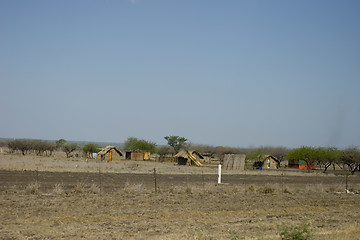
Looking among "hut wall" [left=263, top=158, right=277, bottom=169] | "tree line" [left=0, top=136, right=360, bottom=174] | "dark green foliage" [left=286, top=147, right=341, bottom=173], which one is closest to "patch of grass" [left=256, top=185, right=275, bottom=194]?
"tree line" [left=0, top=136, right=360, bottom=174]

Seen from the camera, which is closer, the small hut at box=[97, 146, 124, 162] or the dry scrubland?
the dry scrubland

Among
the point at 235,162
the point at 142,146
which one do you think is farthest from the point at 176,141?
the point at 235,162

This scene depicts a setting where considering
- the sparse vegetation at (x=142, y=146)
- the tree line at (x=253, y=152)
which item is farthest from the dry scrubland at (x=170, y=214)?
the sparse vegetation at (x=142, y=146)

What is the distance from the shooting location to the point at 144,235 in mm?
13180

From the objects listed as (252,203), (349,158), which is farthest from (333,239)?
(349,158)

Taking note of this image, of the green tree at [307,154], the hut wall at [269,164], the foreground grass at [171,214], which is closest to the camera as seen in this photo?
the foreground grass at [171,214]

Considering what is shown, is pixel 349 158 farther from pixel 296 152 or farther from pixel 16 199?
pixel 16 199

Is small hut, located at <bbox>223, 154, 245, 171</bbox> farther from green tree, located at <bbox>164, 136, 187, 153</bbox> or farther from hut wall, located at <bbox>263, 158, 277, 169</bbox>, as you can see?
green tree, located at <bbox>164, 136, 187, 153</bbox>

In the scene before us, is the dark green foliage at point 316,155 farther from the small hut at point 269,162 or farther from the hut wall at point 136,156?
the hut wall at point 136,156

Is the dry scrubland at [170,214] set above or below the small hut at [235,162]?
below

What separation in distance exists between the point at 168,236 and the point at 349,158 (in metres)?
58.8

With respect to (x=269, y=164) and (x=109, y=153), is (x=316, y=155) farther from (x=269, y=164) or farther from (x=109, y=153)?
(x=109, y=153)

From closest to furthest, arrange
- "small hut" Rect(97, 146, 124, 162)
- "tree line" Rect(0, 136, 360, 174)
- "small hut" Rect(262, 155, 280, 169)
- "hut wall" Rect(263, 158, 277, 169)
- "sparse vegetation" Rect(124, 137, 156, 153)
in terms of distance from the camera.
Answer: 1. "tree line" Rect(0, 136, 360, 174)
2. "small hut" Rect(262, 155, 280, 169)
3. "hut wall" Rect(263, 158, 277, 169)
4. "small hut" Rect(97, 146, 124, 162)
5. "sparse vegetation" Rect(124, 137, 156, 153)

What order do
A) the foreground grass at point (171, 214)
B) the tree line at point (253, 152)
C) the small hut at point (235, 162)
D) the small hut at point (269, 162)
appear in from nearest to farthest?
the foreground grass at point (171, 214), the small hut at point (235, 162), the tree line at point (253, 152), the small hut at point (269, 162)
